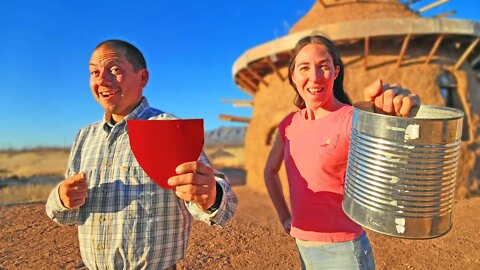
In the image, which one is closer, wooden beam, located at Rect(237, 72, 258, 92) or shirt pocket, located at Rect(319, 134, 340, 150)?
shirt pocket, located at Rect(319, 134, 340, 150)

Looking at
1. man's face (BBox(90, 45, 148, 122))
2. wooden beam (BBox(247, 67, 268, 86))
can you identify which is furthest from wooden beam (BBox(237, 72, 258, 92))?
man's face (BBox(90, 45, 148, 122))

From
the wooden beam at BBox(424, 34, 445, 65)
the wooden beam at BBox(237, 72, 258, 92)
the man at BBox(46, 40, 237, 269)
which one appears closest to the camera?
the man at BBox(46, 40, 237, 269)

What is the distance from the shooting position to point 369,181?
1.27 metres

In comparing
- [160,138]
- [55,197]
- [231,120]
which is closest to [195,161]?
[160,138]

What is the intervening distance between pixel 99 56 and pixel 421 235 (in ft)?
5.13

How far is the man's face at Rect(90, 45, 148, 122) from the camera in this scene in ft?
5.23

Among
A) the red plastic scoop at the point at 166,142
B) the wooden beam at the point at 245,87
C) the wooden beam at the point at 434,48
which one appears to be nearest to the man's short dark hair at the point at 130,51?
the red plastic scoop at the point at 166,142

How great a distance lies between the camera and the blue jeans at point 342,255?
1572mm

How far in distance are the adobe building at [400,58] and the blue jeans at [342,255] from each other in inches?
244

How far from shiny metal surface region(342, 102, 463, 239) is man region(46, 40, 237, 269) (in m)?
0.59

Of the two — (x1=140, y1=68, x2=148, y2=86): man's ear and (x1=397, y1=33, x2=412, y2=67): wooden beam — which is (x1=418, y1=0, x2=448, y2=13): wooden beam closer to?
(x1=397, y1=33, x2=412, y2=67): wooden beam

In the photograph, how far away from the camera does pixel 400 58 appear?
746 centimetres

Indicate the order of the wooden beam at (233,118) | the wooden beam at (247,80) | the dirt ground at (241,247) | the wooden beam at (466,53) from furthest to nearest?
the wooden beam at (233,118)
the wooden beam at (247,80)
the wooden beam at (466,53)
the dirt ground at (241,247)

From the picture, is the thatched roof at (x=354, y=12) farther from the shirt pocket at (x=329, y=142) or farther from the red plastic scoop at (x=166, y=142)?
the red plastic scoop at (x=166, y=142)
